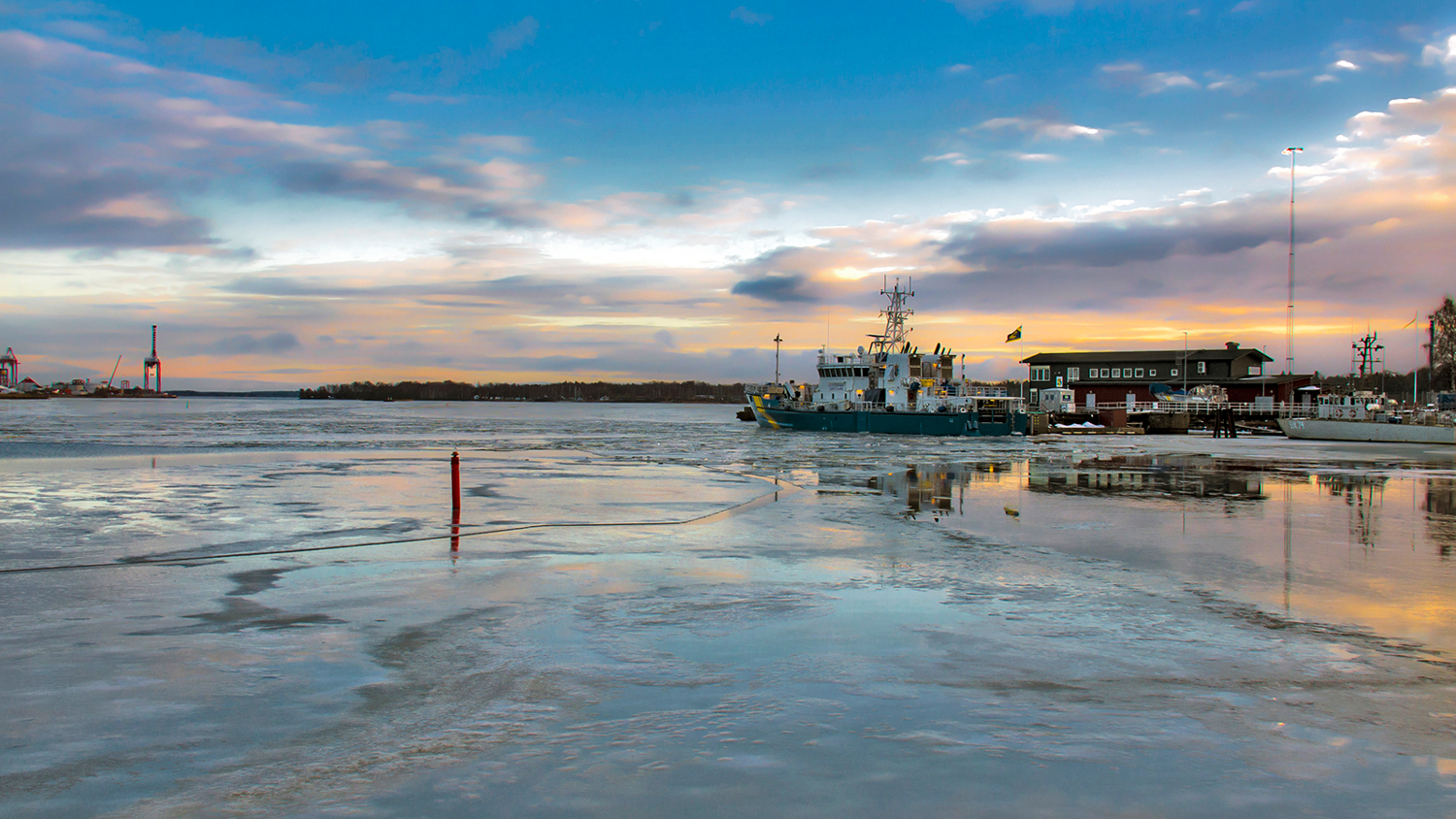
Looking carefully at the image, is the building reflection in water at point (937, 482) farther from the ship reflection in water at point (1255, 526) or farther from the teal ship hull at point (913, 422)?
the teal ship hull at point (913, 422)

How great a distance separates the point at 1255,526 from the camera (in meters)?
14.4

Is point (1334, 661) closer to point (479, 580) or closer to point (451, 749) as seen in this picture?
point (451, 749)

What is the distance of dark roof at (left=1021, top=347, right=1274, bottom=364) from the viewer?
76512mm

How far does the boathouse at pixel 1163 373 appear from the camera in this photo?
75.0m

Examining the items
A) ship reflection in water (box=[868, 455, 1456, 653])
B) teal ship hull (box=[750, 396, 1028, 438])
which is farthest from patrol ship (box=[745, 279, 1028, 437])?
ship reflection in water (box=[868, 455, 1456, 653])

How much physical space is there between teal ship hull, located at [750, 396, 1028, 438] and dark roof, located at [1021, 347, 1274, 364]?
26313 mm

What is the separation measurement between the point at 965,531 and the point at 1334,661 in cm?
720

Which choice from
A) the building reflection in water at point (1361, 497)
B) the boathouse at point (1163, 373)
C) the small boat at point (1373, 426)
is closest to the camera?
the building reflection in water at point (1361, 497)

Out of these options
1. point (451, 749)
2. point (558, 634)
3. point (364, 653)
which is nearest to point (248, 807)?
point (451, 749)

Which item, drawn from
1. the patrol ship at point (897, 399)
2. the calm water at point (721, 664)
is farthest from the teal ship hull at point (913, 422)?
the calm water at point (721, 664)

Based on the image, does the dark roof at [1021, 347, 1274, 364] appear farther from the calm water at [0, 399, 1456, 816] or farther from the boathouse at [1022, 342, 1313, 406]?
the calm water at [0, 399, 1456, 816]

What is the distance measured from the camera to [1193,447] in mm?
42875

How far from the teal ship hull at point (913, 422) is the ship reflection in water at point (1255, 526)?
27.0m

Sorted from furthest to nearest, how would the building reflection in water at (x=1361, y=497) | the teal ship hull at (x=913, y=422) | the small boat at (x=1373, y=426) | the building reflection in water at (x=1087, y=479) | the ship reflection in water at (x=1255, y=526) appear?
the teal ship hull at (x=913, y=422)
the small boat at (x=1373, y=426)
the building reflection in water at (x=1087, y=479)
the building reflection in water at (x=1361, y=497)
the ship reflection in water at (x=1255, y=526)
